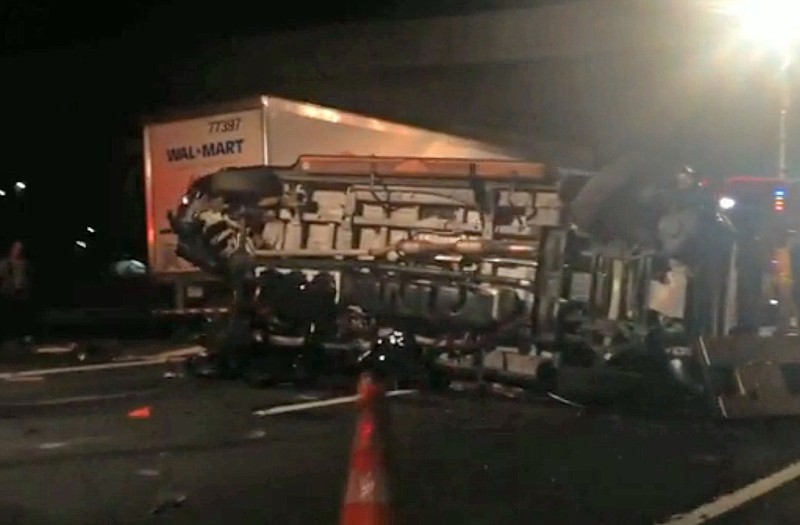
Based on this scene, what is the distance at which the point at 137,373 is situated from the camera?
55.7 feet

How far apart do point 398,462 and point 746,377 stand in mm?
3548

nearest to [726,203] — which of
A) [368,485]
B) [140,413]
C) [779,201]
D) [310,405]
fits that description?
[779,201]

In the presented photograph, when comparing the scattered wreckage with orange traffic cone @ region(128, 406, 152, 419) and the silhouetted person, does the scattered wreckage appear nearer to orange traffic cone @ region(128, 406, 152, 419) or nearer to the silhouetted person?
orange traffic cone @ region(128, 406, 152, 419)

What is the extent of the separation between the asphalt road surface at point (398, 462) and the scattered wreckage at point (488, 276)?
1.66ft

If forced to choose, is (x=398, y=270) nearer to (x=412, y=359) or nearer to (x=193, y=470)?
(x=412, y=359)

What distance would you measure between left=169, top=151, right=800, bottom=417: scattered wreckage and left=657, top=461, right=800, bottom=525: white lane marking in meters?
2.45

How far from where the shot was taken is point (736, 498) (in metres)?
9.34

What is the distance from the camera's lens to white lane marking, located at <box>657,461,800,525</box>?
8742 mm

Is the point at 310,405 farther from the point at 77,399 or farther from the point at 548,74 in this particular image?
the point at 548,74

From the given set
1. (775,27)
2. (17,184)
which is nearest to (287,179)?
(775,27)

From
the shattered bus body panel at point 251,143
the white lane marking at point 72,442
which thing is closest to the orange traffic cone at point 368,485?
the white lane marking at point 72,442

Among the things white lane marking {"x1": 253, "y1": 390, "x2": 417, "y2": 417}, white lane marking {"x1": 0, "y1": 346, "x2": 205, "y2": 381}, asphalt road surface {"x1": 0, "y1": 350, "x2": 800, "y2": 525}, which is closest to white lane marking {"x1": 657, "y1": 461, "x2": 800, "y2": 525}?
asphalt road surface {"x1": 0, "y1": 350, "x2": 800, "y2": 525}

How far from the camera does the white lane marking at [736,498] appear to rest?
874 cm

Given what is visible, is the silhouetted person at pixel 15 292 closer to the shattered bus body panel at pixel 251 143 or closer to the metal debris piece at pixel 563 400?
the shattered bus body panel at pixel 251 143
